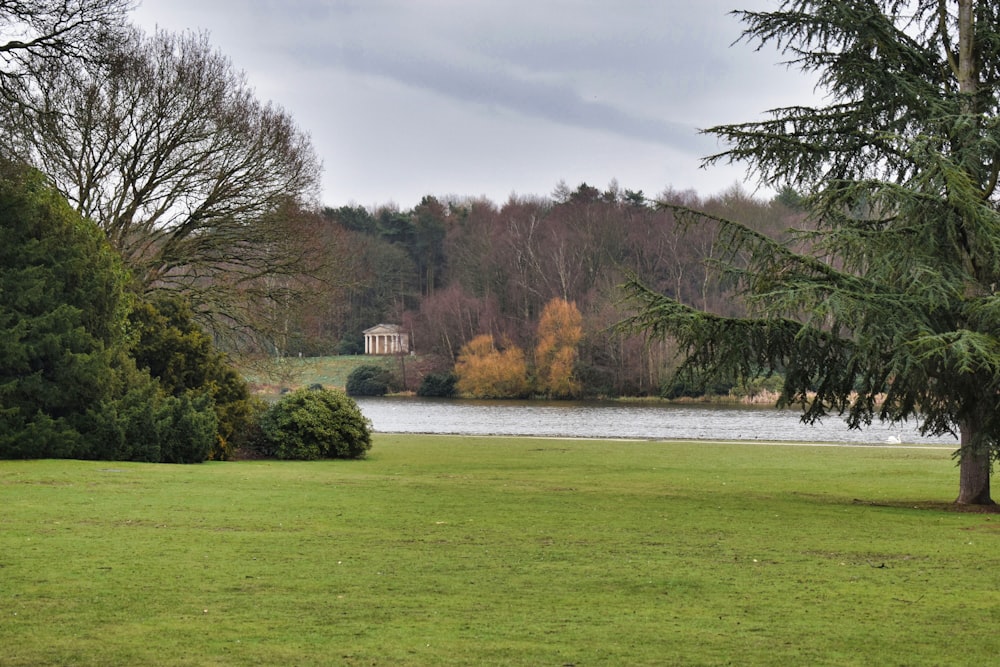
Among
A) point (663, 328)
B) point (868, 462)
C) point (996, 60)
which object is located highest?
point (996, 60)

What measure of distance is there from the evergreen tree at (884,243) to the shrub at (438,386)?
57609mm

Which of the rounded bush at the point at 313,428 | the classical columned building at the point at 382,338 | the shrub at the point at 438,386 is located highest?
the classical columned building at the point at 382,338

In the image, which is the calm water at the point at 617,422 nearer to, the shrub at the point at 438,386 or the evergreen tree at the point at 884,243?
the shrub at the point at 438,386

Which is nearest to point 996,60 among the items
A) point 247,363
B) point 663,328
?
point 663,328

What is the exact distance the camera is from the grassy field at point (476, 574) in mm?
6371

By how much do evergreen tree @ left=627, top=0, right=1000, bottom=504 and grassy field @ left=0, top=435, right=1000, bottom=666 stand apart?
5.33 feet

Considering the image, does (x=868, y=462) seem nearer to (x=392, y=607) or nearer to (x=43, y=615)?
(x=392, y=607)

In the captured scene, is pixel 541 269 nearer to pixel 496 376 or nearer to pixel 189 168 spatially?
pixel 496 376

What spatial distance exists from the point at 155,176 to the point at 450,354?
49.1 meters

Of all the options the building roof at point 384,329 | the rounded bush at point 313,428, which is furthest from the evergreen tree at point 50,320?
the building roof at point 384,329

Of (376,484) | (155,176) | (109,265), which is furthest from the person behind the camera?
(155,176)

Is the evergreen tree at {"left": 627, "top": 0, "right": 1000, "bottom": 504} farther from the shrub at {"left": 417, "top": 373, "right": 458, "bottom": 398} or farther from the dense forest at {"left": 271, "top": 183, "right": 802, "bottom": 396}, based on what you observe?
the shrub at {"left": 417, "top": 373, "right": 458, "bottom": 398}

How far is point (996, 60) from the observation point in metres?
15.1

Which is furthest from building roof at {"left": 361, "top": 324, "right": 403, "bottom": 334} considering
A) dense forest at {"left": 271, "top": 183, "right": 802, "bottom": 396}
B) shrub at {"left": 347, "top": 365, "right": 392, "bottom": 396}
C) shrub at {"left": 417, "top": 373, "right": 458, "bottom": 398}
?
shrub at {"left": 417, "top": 373, "right": 458, "bottom": 398}
